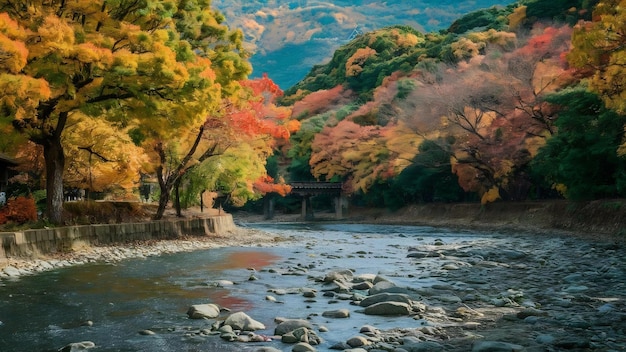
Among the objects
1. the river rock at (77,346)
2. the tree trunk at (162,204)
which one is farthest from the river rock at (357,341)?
the tree trunk at (162,204)

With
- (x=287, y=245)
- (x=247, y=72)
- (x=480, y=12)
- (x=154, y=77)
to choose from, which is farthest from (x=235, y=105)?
(x=480, y=12)

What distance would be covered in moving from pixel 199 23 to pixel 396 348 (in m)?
18.1

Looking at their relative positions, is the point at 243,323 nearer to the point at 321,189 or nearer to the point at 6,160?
the point at 6,160

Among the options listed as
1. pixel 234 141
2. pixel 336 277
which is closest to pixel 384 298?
pixel 336 277

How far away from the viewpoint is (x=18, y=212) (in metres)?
18.8

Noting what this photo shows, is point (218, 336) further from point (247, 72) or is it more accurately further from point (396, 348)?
point (247, 72)

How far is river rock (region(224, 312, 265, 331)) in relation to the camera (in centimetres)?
804

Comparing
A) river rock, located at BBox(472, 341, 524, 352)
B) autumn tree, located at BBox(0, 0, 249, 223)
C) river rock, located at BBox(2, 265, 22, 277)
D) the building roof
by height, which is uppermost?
autumn tree, located at BBox(0, 0, 249, 223)

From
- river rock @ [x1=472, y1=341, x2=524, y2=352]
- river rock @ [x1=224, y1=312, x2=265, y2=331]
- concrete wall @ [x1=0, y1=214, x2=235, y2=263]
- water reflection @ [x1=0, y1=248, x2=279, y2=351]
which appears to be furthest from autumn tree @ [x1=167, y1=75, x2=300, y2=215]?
river rock @ [x1=472, y1=341, x2=524, y2=352]

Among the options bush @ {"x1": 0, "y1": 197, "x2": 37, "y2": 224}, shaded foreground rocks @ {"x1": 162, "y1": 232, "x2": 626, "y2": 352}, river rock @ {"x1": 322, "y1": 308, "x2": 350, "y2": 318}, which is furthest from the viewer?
bush @ {"x1": 0, "y1": 197, "x2": 37, "y2": 224}

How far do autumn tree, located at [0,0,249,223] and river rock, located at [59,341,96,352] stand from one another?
8.97 m

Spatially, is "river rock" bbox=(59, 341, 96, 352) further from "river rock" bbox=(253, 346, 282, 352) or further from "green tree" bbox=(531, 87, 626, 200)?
"green tree" bbox=(531, 87, 626, 200)

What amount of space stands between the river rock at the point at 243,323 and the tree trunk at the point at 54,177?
1203cm

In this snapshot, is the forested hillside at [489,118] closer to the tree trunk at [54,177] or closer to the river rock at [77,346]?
the river rock at [77,346]
